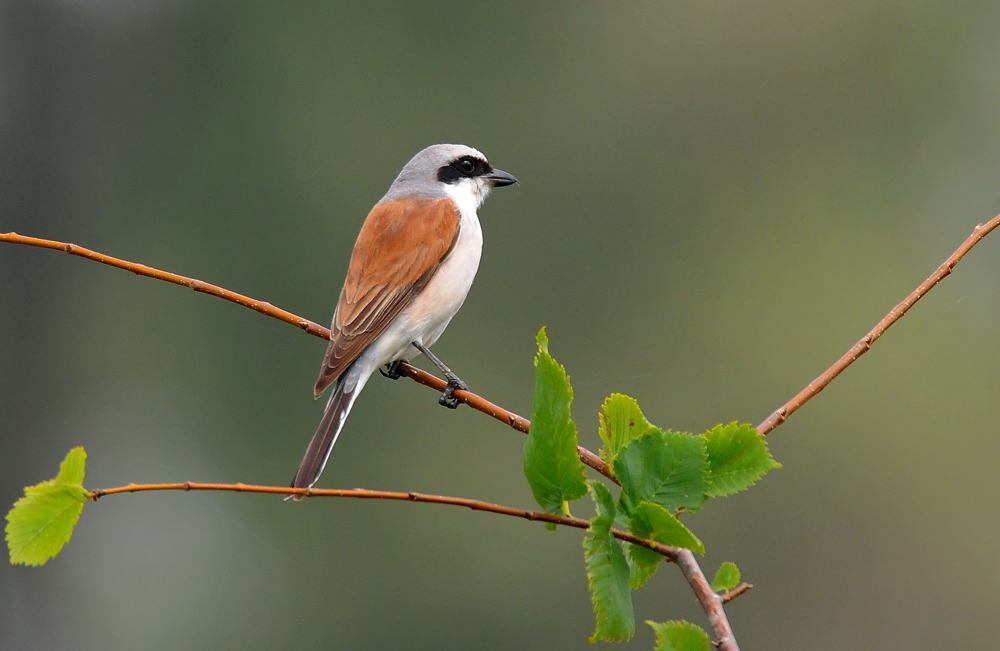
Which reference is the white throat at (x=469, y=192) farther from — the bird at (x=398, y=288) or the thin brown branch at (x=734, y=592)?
the thin brown branch at (x=734, y=592)

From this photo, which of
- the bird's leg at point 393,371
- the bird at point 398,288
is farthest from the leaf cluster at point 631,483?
the bird's leg at point 393,371

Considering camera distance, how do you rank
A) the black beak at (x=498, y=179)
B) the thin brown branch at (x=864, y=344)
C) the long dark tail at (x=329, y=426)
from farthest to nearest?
the black beak at (x=498, y=179)
the long dark tail at (x=329, y=426)
the thin brown branch at (x=864, y=344)

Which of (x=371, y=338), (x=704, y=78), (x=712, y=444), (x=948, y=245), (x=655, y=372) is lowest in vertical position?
(x=655, y=372)

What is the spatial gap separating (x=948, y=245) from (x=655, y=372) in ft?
24.0

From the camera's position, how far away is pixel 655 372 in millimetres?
20062

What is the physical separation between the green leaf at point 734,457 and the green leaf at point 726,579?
0.15 m

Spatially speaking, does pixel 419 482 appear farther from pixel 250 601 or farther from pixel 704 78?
pixel 704 78

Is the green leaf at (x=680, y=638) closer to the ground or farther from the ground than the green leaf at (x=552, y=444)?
closer to the ground

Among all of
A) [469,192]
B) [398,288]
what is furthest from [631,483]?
[469,192]

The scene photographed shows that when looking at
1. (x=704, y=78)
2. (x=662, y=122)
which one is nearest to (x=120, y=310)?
(x=662, y=122)

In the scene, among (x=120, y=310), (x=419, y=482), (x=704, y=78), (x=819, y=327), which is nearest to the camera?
(x=419, y=482)

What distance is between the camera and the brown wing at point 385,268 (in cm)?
298

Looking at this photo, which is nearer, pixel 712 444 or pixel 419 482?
pixel 712 444

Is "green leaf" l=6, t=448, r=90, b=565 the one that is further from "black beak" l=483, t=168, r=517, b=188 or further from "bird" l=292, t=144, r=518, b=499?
"black beak" l=483, t=168, r=517, b=188
